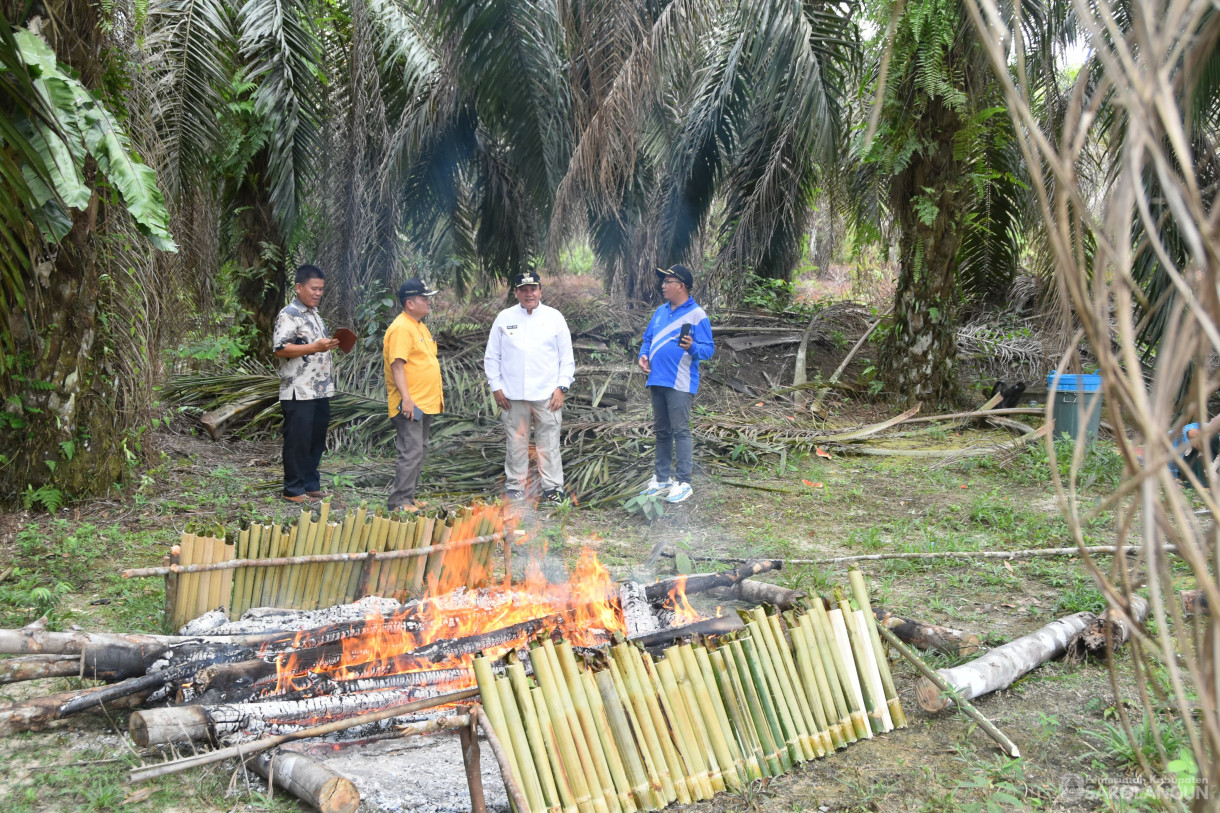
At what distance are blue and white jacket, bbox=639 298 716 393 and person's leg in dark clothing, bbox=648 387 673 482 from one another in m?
0.15

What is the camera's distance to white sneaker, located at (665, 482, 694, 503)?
6.64 meters

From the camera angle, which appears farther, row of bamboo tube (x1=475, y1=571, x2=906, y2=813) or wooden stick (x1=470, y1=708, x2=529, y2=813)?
row of bamboo tube (x1=475, y1=571, x2=906, y2=813)

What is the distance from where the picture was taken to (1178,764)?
2570mm

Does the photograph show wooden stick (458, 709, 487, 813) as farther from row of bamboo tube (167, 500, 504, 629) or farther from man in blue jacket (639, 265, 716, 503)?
man in blue jacket (639, 265, 716, 503)

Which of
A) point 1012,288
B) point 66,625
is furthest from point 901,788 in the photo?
point 1012,288

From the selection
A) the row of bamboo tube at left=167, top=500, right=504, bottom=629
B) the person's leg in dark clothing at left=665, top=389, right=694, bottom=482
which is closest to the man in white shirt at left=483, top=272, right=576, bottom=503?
the person's leg in dark clothing at left=665, top=389, right=694, bottom=482

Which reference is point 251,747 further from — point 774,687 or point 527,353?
point 527,353

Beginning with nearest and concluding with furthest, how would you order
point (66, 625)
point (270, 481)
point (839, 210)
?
point (66, 625), point (270, 481), point (839, 210)

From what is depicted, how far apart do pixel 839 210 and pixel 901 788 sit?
10.1m

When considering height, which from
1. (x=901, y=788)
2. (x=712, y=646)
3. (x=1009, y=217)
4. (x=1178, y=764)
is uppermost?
(x=1009, y=217)

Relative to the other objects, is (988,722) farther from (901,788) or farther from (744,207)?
(744,207)

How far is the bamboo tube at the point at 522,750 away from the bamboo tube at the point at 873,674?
4.43 ft

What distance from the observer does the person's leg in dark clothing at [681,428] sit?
21.5 ft

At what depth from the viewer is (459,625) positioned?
12.9ft
